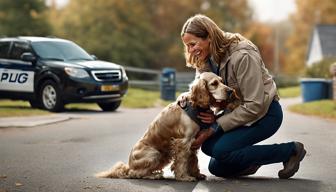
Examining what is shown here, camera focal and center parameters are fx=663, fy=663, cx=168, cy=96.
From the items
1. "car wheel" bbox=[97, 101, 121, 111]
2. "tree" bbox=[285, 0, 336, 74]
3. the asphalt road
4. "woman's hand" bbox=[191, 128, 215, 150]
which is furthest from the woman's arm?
"tree" bbox=[285, 0, 336, 74]

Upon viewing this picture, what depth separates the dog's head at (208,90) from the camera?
617cm

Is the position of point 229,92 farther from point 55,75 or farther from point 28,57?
point 28,57

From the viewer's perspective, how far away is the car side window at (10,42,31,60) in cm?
1747

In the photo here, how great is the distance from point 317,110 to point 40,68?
747cm

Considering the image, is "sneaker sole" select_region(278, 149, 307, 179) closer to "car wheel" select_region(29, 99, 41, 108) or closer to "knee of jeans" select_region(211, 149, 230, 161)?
"knee of jeans" select_region(211, 149, 230, 161)

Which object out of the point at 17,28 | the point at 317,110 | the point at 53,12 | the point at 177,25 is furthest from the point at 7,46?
the point at 53,12

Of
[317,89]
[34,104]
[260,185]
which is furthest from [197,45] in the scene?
[317,89]

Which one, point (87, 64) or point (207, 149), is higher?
point (207, 149)

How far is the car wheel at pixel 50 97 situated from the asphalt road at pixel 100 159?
1.46 metres

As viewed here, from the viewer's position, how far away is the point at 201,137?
646cm

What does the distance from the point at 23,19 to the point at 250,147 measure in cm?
3470

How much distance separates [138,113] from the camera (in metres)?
17.2

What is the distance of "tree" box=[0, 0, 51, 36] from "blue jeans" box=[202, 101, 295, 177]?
34.3 m

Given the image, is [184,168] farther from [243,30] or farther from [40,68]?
[243,30]
